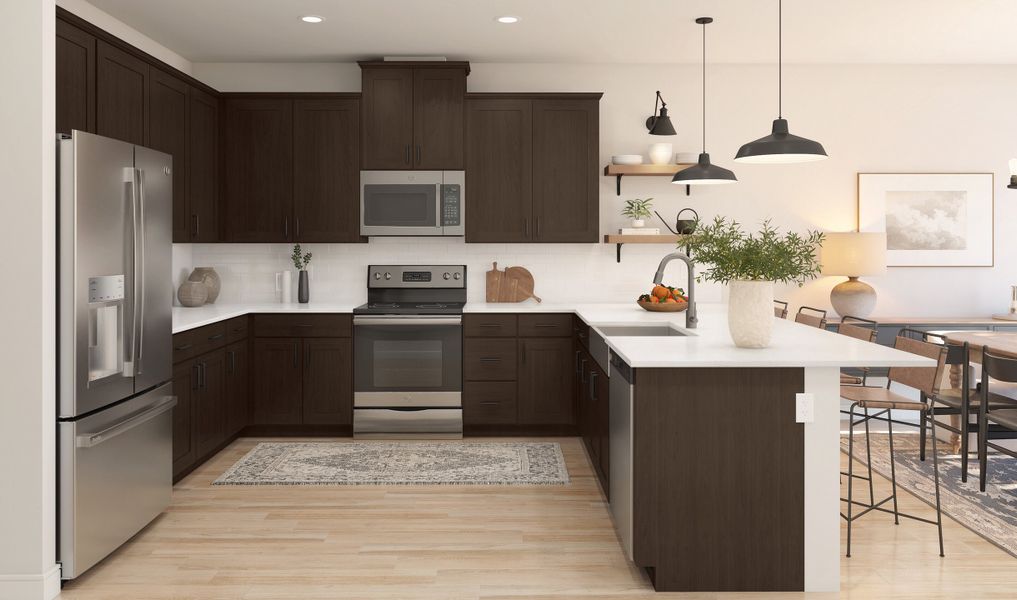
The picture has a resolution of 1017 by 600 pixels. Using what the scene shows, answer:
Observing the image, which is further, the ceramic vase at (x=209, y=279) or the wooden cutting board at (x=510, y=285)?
the wooden cutting board at (x=510, y=285)

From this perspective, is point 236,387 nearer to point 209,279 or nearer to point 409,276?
point 209,279

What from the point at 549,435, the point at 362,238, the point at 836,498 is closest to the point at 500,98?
the point at 362,238

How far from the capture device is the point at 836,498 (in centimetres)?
279

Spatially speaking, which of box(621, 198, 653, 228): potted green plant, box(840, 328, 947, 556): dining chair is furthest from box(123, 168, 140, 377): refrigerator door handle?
box(621, 198, 653, 228): potted green plant

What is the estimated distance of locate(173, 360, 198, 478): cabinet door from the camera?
13.4 feet

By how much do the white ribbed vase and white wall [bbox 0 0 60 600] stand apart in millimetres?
2685

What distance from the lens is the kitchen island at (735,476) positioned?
279 centimetres

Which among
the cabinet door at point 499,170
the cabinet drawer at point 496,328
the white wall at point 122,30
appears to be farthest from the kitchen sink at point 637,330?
the white wall at point 122,30

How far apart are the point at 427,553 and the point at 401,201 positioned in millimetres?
2919

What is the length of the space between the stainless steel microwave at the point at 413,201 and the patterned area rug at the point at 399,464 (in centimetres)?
157

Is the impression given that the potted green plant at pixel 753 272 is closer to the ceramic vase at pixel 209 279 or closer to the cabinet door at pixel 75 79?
the cabinet door at pixel 75 79

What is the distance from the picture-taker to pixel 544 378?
527 centimetres

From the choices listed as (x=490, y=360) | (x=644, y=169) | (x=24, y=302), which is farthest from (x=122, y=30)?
(x=644, y=169)

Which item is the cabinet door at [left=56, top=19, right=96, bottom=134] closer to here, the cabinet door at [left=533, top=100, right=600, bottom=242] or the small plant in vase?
the small plant in vase
